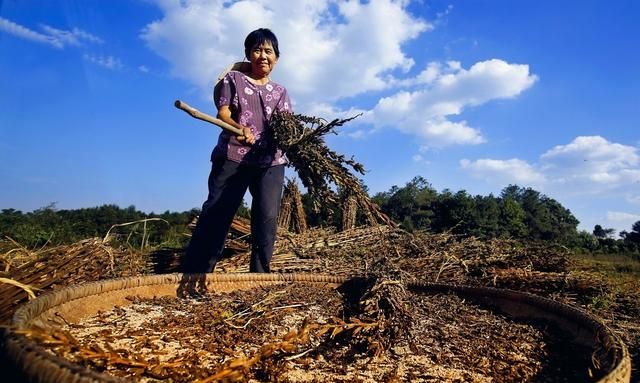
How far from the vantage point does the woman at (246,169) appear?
108 inches

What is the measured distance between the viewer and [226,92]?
9.03ft

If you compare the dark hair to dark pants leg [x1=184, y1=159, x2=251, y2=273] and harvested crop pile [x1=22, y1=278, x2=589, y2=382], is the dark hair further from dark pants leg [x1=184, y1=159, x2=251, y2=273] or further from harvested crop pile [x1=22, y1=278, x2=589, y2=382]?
harvested crop pile [x1=22, y1=278, x2=589, y2=382]

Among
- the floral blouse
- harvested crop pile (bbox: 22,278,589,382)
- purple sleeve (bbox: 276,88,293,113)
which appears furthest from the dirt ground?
purple sleeve (bbox: 276,88,293,113)

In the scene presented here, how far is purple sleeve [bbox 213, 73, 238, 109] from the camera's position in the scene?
2748 millimetres

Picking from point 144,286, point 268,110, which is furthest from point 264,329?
point 268,110

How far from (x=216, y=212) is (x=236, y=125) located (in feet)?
1.84

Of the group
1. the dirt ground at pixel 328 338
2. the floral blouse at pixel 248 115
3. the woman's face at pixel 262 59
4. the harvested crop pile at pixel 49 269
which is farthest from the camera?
the woman's face at pixel 262 59

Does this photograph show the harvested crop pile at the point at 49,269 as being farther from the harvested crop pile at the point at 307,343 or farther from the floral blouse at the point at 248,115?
the floral blouse at the point at 248,115

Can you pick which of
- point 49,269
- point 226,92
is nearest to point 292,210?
point 226,92

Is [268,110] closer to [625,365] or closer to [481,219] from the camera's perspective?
[625,365]

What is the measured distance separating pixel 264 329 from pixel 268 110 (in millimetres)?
1715

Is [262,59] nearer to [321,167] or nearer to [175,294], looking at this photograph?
[321,167]

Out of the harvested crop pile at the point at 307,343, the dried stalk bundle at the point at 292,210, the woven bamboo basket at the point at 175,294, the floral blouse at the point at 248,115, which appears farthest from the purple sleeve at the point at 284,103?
the dried stalk bundle at the point at 292,210

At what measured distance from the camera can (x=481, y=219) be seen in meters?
9.63
